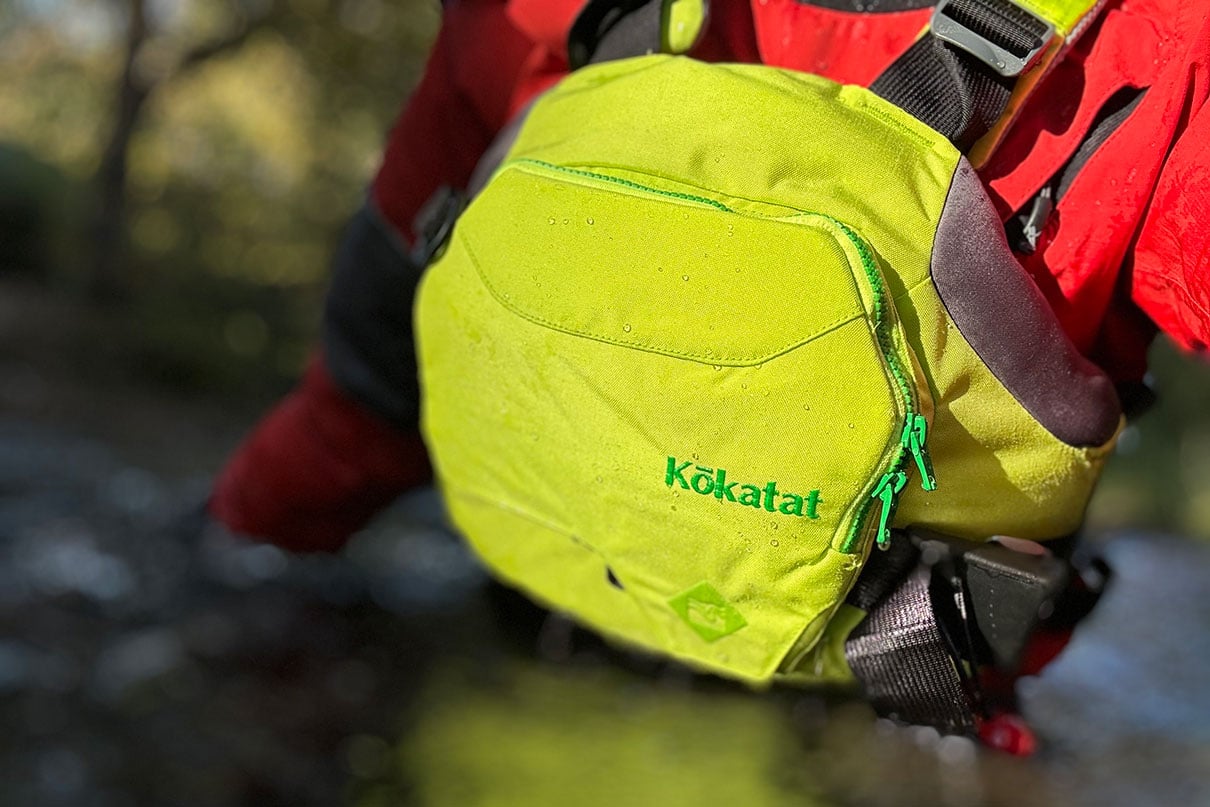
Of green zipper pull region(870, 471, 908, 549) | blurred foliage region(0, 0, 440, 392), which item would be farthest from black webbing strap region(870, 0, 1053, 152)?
blurred foliage region(0, 0, 440, 392)

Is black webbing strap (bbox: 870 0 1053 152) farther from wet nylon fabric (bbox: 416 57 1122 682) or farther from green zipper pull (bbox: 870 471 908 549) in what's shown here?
green zipper pull (bbox: 870 471 908 549)

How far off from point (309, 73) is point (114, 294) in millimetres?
909

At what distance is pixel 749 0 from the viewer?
0.86m

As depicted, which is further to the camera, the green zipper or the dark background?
the dark background

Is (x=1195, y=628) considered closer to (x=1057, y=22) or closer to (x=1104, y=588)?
(x=1104, y=588)

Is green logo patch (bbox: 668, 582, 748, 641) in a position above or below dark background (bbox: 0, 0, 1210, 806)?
above

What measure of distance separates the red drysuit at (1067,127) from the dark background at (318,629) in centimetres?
25

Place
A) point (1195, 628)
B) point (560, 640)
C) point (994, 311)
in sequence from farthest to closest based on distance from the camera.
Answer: point (1195, 628)
point (560, 640)
point (994, 311)

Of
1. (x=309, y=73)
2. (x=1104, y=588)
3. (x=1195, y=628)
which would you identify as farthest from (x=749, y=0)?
(x=309, y=73)

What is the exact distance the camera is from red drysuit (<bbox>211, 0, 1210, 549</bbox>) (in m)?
0.68

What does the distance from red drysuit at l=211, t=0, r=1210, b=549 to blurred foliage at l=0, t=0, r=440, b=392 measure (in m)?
1.91

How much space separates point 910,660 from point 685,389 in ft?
0.90

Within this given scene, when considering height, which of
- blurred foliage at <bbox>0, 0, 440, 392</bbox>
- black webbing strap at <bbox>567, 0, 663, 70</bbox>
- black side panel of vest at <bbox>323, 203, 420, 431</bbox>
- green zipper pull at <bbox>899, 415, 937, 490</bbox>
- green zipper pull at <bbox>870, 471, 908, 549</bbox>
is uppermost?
black webbing strap at <bbox>567, 0, 663, 70</bbox>

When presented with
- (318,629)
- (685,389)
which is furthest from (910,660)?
(318,629)
